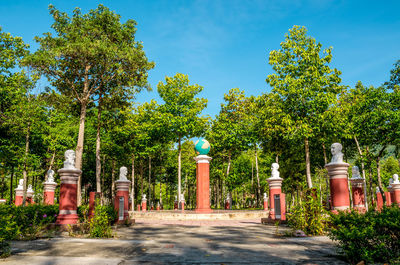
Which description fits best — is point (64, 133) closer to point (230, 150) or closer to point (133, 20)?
point (133, 20)

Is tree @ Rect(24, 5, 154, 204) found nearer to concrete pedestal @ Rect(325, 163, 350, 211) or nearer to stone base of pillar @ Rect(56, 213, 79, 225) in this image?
stone base of pillar @ Rect(56, 213, 79, 225)

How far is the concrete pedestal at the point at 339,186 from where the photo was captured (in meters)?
10.8

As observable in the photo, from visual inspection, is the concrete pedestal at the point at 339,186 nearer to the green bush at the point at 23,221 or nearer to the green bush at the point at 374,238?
the green bush at the point at 374,238

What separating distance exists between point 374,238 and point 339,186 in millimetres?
5482

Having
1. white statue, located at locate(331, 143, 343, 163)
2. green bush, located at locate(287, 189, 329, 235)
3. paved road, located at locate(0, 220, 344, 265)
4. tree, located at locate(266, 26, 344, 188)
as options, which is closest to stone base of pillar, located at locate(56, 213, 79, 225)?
paved road, located at locate(0, 220, 344, 265)

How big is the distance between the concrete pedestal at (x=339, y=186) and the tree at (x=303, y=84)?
12669 mm

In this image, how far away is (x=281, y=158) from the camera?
131ft

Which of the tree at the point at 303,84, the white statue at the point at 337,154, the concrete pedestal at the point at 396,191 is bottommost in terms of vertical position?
the concrete pedestal at the point at 396,191

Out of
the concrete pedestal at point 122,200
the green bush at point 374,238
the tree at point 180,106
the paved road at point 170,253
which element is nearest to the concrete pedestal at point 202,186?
the concrete pedestal at point 122,200

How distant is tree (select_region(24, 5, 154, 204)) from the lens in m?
21.7

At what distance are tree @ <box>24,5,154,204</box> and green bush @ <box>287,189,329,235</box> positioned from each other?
15715 mm

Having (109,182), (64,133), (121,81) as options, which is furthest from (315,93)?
(109,182)

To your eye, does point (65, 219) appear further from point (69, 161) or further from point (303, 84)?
point (303, 84)

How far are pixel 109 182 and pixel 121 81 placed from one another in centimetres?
2974
